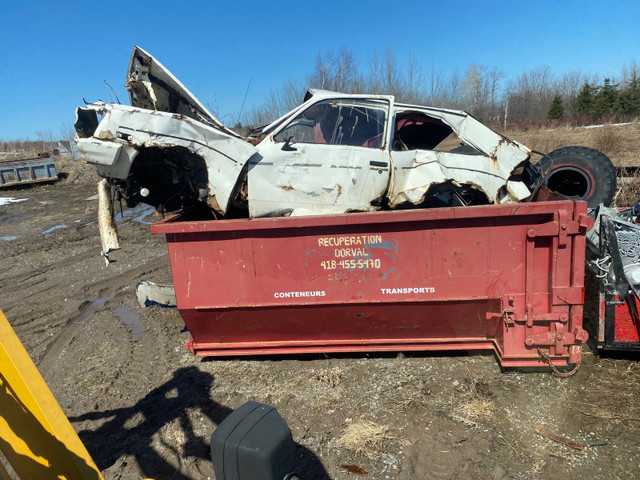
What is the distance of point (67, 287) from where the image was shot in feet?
24.1

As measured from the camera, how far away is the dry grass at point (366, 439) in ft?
10.2

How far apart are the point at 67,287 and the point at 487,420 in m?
6.84

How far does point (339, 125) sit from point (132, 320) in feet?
12.5

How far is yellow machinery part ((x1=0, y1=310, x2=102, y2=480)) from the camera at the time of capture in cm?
163

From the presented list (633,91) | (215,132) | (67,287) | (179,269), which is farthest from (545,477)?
(633,91)

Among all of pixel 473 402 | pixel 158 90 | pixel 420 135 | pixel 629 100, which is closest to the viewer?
pixel 473 402

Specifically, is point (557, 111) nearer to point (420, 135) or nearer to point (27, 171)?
point (27, 171)

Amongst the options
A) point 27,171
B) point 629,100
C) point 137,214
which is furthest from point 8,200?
point 629,100

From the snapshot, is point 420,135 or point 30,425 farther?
point 420,135

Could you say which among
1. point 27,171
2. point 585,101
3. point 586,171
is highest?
point 585,101

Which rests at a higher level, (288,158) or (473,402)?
(288,158)

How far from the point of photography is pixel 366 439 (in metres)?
3.22

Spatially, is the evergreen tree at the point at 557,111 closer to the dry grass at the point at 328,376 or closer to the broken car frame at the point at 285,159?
the broken car frame at the point at 285,159

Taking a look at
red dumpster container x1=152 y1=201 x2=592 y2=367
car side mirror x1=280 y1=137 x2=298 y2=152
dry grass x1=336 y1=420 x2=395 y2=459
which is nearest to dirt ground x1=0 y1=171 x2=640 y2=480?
dry grass x1=336 y1=420 x2=395 y2=459
